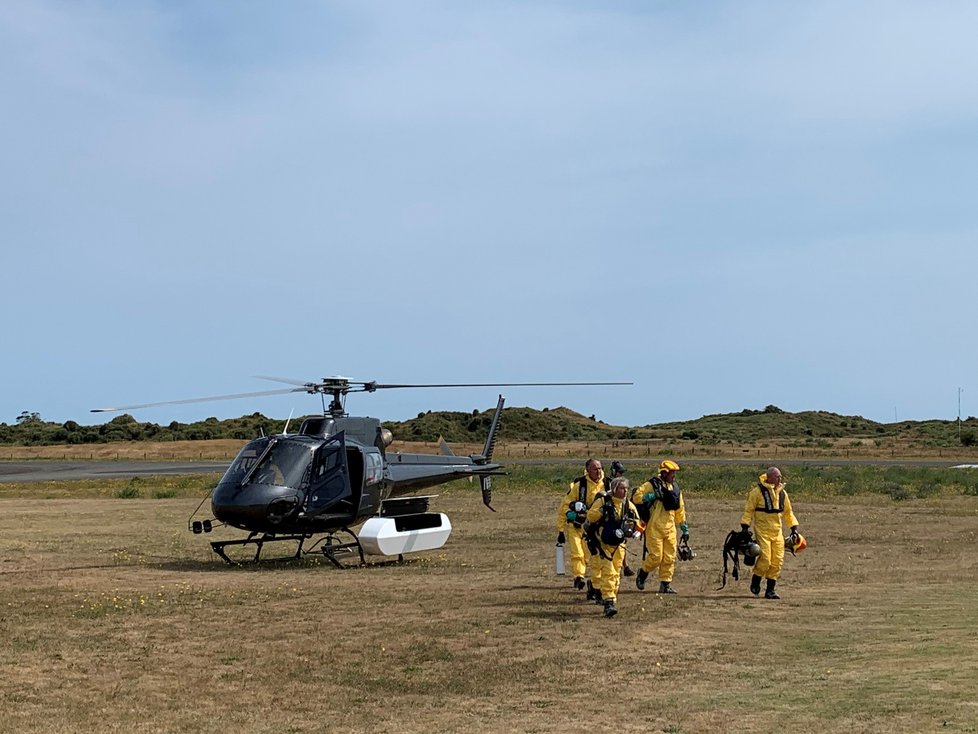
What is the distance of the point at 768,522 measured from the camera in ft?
57.4

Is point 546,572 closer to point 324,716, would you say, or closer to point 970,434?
point 324,716

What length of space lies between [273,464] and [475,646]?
338 inches

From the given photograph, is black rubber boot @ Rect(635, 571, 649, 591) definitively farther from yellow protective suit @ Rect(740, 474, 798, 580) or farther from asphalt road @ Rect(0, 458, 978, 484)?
asphalt road @ Rect(0, 458, 978, 484)

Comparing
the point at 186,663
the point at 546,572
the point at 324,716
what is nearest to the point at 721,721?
the point at 324,716

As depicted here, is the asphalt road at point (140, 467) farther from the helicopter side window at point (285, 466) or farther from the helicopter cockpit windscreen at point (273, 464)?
the helicopter side window at point (285, 466)

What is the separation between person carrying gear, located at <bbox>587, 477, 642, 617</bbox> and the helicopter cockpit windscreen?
709 centimetres

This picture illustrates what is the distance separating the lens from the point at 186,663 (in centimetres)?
1258

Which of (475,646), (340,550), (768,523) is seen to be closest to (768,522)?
(768,523)

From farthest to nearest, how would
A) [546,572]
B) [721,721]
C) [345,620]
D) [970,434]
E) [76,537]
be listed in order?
[970,434]
[76,537]
[546,572]
[345,620]
[721,721]

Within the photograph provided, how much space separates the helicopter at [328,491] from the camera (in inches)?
814

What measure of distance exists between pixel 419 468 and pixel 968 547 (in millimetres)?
11754

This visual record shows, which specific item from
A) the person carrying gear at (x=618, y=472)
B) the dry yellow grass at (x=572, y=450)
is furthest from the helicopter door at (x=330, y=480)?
the dry yellow grass at (x=572, y=450)

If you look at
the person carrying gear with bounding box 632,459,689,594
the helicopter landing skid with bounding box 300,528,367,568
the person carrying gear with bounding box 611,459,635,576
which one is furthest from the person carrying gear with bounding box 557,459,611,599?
the helicopter landing skid with bounding box 300,528,367,568

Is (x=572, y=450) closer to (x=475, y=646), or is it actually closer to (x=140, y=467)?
(x=140, y=467)
